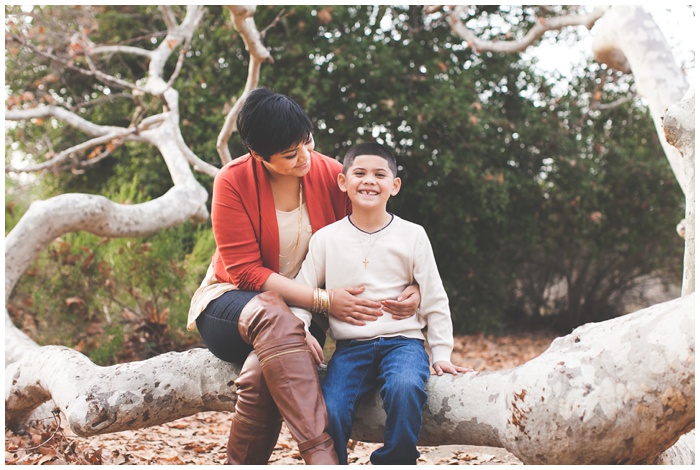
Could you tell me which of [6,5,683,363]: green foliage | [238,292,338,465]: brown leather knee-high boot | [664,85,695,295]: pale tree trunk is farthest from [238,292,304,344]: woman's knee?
[6,5,683,363]: green foliage

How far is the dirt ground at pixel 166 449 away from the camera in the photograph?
12.0ft

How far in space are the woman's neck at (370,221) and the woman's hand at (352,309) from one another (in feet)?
1.02

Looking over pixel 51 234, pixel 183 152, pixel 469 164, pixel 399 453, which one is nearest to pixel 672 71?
pixel 469 164

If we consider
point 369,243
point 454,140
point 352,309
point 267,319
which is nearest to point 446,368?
point 352,309

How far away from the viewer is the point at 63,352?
340cm

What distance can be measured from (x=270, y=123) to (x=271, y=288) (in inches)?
27.2

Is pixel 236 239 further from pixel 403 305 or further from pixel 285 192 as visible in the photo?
pixel 403 305

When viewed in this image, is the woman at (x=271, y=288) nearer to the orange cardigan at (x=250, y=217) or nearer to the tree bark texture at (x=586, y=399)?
the orange cardigan at (x=250, y=217)

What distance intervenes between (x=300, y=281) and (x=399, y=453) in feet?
2.74

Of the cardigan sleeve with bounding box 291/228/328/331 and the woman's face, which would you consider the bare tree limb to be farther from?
the cardigan sleeve with bounding box 291/228/328/331

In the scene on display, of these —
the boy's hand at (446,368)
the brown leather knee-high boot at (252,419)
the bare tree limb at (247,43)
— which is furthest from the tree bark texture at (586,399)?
the bare tree limb at (247,43)

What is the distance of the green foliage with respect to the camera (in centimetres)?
754

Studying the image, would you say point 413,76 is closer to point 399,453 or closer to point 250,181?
point 250,181

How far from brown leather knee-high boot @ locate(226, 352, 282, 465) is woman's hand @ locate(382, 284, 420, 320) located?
1.88 ft
